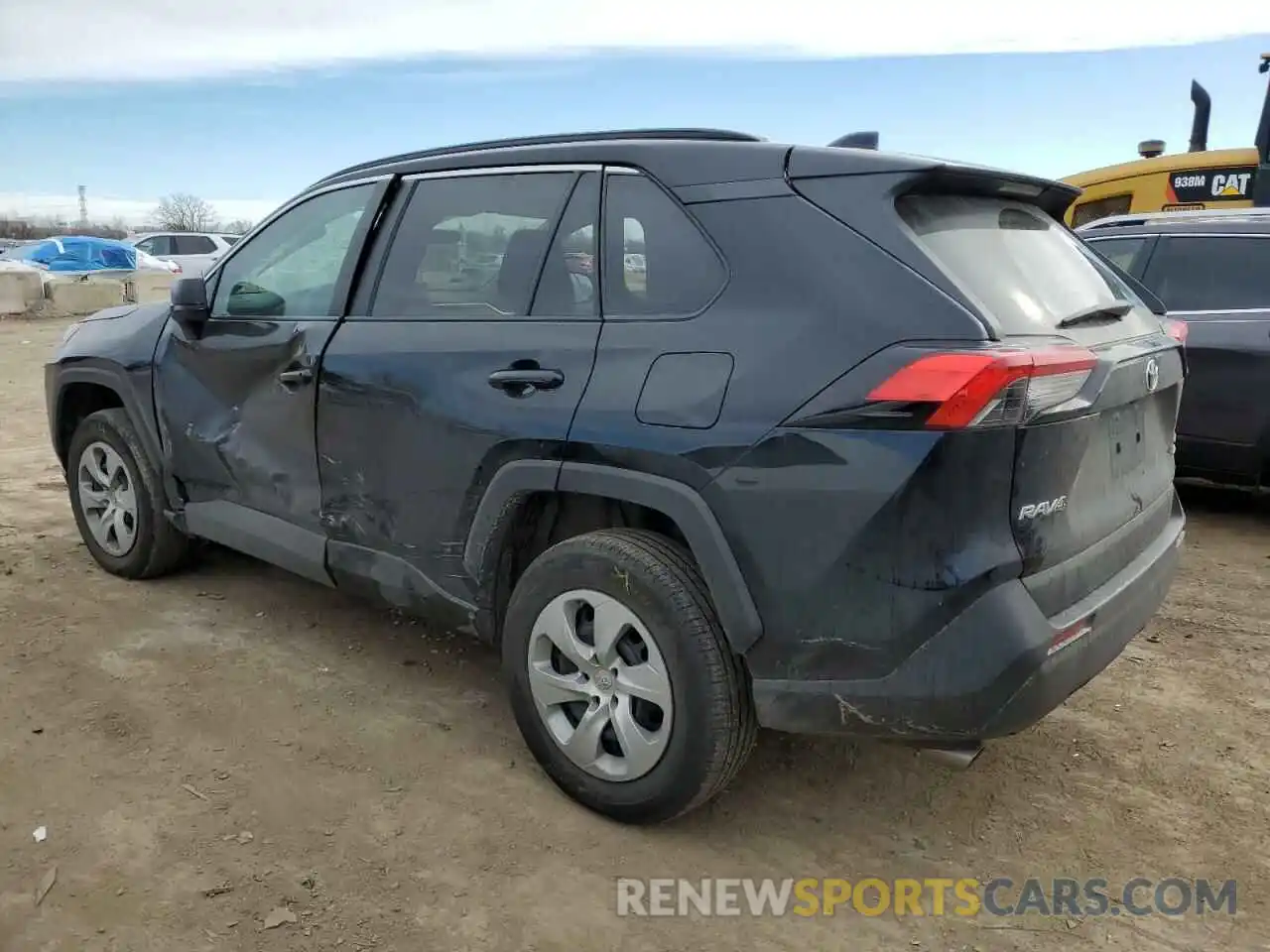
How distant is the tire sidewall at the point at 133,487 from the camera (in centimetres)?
431

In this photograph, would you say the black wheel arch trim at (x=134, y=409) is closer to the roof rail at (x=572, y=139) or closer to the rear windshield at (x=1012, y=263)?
the roof rail at (x=572, y=139)

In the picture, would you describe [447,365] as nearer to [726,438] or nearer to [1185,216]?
Answer: [726,438]

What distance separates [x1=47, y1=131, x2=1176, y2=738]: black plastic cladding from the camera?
7.14 feet

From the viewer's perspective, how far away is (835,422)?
7.27ft

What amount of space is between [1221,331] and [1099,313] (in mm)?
→ 3546

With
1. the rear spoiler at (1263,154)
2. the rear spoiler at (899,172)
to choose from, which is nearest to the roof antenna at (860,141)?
the rear spoiler at (899,172)

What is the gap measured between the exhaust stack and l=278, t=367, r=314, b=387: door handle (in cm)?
948

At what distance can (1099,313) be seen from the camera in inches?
105

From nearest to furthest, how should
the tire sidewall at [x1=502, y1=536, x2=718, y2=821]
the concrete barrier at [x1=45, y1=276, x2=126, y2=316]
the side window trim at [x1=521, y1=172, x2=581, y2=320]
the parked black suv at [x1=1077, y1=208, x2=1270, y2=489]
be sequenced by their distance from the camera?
the tire sidewall at [x1=502, y1=536, x2=718, y2=821], the side window trim at [x1=521, y1=172, x2=581, y2=320], the parked black suv at [x1=1077, y1=208, x2=1270, y2=489], the concrete barrier at [x1=45, y1=276, x2=126, y2=316]

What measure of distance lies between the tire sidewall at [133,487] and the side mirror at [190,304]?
73 centimetres

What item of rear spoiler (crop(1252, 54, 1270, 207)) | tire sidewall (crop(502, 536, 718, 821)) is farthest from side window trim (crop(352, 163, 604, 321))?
rear spoiler (crop(1252, 54, 1270, 207))

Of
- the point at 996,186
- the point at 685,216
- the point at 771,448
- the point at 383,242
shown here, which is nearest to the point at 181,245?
the point at 383,242

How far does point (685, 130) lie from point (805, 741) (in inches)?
77.0

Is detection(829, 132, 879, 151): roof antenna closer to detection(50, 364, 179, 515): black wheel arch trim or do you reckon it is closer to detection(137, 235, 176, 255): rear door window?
detection(50, 364, 179, 515): black wheel arch trim
